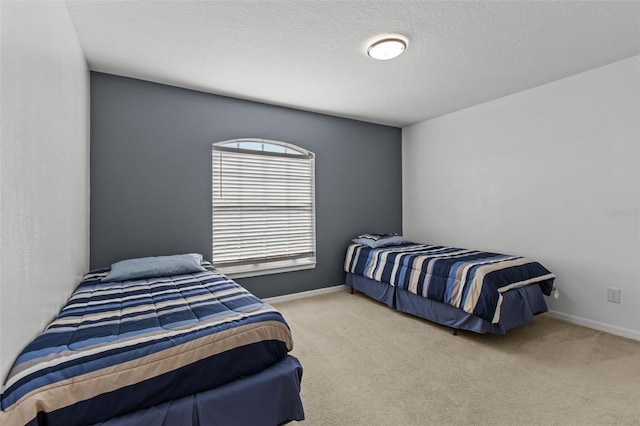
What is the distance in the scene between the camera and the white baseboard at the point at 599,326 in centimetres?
270

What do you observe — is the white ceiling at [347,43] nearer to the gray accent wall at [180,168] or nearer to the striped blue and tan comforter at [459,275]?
the gray accent wall at [180,168]

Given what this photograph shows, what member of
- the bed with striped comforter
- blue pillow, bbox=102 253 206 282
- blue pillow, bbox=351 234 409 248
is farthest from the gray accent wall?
the bed with striped comforter

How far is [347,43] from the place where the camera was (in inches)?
95.3

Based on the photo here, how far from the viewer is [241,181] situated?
362 centimetres

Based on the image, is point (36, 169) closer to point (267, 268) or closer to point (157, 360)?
point (157, 360)

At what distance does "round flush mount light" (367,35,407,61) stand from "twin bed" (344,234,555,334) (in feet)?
6.70

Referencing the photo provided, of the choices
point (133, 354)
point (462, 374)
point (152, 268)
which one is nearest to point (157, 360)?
point (133, 354)

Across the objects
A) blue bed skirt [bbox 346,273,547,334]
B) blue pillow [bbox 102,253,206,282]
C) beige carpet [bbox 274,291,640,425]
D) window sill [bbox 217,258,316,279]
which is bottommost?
beige carpet [bbox 274,291,640,425]

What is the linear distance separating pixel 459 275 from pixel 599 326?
1.53 m

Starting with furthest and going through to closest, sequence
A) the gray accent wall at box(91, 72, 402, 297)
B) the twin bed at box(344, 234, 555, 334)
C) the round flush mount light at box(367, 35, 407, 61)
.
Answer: the gray accent wall at box(91, 72, 402, 297) < the twin bed at box(344, 234, 555, 334) < the round flush mount light at box(367, 35, 407, 61)

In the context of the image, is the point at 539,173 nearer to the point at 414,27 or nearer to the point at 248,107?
the point at 414,27

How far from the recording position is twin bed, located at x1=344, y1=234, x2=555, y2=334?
8.47ft

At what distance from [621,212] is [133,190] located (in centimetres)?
478

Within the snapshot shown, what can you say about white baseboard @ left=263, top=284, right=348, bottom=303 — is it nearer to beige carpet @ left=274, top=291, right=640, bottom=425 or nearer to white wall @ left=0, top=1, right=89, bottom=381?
beige carpet @ left=274, top=291, right=640, bottom=425
